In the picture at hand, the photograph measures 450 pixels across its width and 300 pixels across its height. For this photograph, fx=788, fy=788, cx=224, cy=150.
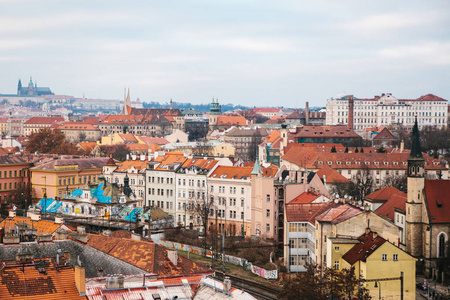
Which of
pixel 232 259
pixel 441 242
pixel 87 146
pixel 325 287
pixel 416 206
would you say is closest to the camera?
pixel 325 287

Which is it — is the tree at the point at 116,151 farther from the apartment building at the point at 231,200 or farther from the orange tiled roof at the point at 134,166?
the apartment building at the point at 231,200

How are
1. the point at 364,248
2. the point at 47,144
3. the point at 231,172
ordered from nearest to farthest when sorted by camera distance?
the point at 364,248
the point at 231,172
the point at 47,144

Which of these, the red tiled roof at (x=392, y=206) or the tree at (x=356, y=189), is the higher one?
the red tiled roof at (x=392, y=206)

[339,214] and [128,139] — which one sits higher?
[339,214]

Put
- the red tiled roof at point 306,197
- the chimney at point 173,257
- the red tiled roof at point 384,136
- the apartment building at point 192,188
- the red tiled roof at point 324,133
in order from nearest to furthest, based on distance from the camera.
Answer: the chimney at point 173,257 → the red tiled roof at point 306,197 → the apartment building at point 192,188 → the red tiled roof at point 324,133 → the red tiled roof at point 384,136

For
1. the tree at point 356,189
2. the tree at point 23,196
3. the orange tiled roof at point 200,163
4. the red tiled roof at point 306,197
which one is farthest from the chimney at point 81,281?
the tree at point 23,196

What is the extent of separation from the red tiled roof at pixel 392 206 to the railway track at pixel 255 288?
60.9 feet

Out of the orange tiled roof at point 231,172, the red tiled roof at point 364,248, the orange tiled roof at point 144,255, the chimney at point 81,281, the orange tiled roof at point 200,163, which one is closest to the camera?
the chimney at point 81,281

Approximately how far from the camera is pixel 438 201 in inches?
2675

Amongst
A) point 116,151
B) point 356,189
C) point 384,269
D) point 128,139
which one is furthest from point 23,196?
point 128,139

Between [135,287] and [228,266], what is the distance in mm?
34125

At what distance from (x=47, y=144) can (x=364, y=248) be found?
101 m

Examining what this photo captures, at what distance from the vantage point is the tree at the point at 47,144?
142875 millimetres

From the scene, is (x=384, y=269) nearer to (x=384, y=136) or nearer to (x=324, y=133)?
(x=324, y=133)
